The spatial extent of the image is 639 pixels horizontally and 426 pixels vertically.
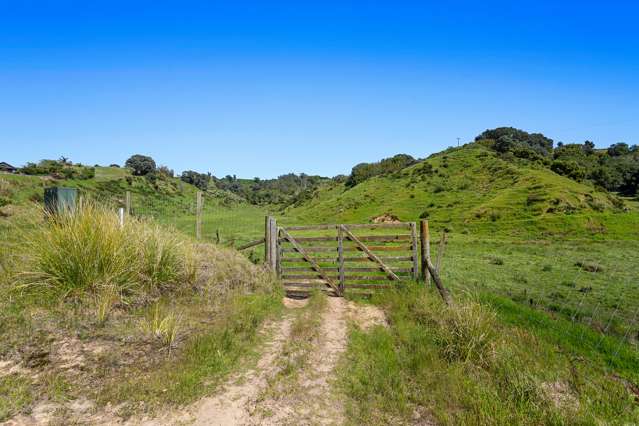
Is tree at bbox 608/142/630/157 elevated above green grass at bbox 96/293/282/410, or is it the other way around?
tree at bbox 608/142/630/157

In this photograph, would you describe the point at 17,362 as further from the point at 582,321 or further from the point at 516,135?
the point at 516,135

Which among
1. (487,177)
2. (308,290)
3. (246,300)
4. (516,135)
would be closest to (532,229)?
(487,177)

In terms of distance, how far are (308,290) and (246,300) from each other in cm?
264

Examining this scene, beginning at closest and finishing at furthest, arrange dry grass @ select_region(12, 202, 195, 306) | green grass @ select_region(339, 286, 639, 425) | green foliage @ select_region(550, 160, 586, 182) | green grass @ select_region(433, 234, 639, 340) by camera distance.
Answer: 1. green grass @ select_region(339, 286, 639, 425)
2. dry grass @ select_region(12, 202, 195, 306)
3. green grass @ select_region(433, 234, 639, 340)
4. green foliage @ select_region(550, 160, 586, 182)

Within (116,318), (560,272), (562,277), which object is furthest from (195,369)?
(560,272)

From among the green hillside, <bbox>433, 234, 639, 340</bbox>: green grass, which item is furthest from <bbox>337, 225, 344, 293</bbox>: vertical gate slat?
the green hillside

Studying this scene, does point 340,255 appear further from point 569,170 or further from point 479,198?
point 569,170

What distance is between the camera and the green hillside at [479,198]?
116ft

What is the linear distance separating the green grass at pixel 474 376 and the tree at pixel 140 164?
63.7m

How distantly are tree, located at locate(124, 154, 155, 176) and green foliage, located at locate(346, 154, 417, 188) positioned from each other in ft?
125

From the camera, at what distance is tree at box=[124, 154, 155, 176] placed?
2468 inches

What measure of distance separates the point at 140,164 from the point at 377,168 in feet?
151

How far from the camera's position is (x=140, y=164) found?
64938mm

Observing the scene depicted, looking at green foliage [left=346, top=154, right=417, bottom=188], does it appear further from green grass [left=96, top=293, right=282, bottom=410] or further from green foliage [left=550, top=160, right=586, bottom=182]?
green grass [left=96, top=293, right=282, bottom=410]
